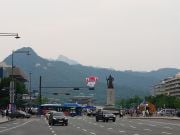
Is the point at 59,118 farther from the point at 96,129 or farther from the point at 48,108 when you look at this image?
the point at 48,108

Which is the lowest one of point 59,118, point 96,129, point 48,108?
point 96,129

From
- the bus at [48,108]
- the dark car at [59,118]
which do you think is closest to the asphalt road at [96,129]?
the dark car at [59,118]

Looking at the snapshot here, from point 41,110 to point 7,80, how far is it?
24.6m

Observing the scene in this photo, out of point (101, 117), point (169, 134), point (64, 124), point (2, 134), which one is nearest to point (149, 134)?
Answer: point (169, 134)

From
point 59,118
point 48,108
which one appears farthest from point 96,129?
point 48,108

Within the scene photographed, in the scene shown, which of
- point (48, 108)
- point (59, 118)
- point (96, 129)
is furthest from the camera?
point (48, 108)

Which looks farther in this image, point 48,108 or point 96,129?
point 48,108

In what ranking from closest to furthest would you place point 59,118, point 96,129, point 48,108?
1. point 96,129
2. point 59,118
3. point 48,108

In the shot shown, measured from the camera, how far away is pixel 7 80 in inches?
6093

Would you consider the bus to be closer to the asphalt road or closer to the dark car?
the dark car

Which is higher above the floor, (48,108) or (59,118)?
(48,108)

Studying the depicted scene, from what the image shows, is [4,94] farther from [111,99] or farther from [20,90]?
[111,99]

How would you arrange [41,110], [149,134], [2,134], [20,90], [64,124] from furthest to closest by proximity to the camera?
1. [20,90]
2. [41,110]
3. [64,124]
4. [2,134]
5. [149,134]

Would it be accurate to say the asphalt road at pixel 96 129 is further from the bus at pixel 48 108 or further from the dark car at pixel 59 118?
the bus at pixel 48 108
